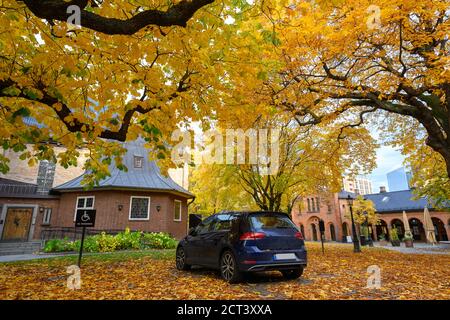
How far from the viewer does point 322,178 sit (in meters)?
17.5

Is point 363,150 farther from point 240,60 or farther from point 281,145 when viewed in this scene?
point 240,60

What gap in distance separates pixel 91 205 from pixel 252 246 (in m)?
17.1

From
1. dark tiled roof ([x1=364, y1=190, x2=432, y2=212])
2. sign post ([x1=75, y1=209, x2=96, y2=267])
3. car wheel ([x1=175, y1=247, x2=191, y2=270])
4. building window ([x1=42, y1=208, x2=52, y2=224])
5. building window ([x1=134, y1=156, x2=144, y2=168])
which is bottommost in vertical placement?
car wheel ([x1=175, y1=247, x2=191, y2=270])

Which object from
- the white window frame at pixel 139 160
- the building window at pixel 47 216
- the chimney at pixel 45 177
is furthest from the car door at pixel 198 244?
the chimney at pixel 45 177

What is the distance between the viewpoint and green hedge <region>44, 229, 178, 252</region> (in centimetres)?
1386

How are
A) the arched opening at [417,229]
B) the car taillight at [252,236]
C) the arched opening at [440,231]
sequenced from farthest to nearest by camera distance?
the arched opening at [417,229], the arched opening at [440,231], the car taillight at [252,236]

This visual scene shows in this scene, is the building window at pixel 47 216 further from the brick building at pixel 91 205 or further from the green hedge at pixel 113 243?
the green hedge at pixel 113 243

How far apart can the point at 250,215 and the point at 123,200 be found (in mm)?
15340

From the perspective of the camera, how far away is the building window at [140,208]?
19.4 meters

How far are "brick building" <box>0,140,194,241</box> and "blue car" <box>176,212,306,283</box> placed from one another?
12.4m

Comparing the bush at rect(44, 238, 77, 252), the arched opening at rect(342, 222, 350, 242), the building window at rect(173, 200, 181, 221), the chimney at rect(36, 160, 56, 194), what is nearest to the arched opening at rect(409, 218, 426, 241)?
the arched opening at rect(342, 222, 350, 242)

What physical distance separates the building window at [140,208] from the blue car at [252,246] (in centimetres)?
1362

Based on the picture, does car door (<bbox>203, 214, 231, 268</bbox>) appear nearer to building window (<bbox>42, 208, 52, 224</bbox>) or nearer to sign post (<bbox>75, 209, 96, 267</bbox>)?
sign post (<bbox>75, 209, 96, 267</bbox>)
